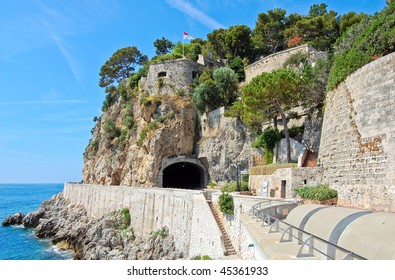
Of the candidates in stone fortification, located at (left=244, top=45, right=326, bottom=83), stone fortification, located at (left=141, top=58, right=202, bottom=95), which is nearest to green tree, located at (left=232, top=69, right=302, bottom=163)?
stone fortification, located at (left=244, top=45, right=326, bottom=83)

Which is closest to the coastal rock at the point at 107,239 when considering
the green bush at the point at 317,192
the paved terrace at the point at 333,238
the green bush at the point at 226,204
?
the green bush at the point at 226,204

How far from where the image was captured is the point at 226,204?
1734 cm

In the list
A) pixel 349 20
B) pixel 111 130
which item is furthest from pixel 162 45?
pixel 349 20

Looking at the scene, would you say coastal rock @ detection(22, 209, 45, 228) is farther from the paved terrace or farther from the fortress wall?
the paved terrace

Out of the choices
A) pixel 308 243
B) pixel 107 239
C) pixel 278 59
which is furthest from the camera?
pixel 278 59

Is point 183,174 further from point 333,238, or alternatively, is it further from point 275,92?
point 333,238

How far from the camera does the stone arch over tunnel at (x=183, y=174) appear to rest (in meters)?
39.4

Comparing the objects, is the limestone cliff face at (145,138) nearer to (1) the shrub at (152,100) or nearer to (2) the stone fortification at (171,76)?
(1) the shrub at (152,100)

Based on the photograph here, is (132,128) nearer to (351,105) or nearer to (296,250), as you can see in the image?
(351,105)

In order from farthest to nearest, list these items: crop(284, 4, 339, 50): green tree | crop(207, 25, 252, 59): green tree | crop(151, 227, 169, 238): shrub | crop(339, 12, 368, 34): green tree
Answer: crop(207, 25, 252, 59): green tree
crop(284, 4, 339, 50): green tree
crop(339, 12, 368, 34): green tree
crop(151, 227, 169, 238): shrub

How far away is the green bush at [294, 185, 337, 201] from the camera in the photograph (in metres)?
15.7

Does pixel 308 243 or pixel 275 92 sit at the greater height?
pixel 275 92

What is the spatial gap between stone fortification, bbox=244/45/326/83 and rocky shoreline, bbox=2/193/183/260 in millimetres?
21757

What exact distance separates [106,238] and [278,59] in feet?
82.6
